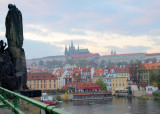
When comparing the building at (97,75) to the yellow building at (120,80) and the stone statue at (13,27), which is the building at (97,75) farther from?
the stone statue at (13,27)

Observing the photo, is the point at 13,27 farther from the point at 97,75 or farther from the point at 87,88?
the point at 97,75

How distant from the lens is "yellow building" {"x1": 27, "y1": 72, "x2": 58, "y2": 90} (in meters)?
58.2

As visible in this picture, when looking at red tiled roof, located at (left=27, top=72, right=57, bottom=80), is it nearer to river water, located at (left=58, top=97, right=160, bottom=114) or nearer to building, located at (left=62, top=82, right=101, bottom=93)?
building, located at (left=62, top=82, right=101, bottom=93)

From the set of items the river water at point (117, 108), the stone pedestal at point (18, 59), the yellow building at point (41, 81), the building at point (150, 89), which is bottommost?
the river water at point (117, 108)

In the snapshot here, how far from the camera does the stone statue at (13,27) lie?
7.31 meters

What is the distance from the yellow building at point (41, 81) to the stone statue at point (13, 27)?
51.7 meters

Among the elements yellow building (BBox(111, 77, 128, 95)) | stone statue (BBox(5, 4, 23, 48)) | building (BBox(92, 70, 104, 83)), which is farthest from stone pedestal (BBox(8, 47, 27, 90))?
building (BBox(92, 70, 104, 83))

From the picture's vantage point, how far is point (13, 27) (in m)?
7.29

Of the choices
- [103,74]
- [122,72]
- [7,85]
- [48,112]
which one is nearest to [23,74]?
[7,85]

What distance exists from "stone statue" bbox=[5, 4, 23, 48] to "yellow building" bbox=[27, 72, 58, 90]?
51.7m

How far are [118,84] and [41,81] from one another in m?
18.3

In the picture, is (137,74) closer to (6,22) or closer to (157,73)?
(157,73)

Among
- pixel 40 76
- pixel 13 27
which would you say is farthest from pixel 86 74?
pixel 13 27

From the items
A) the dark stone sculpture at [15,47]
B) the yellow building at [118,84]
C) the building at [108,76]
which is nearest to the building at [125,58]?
the building at [108,76]
